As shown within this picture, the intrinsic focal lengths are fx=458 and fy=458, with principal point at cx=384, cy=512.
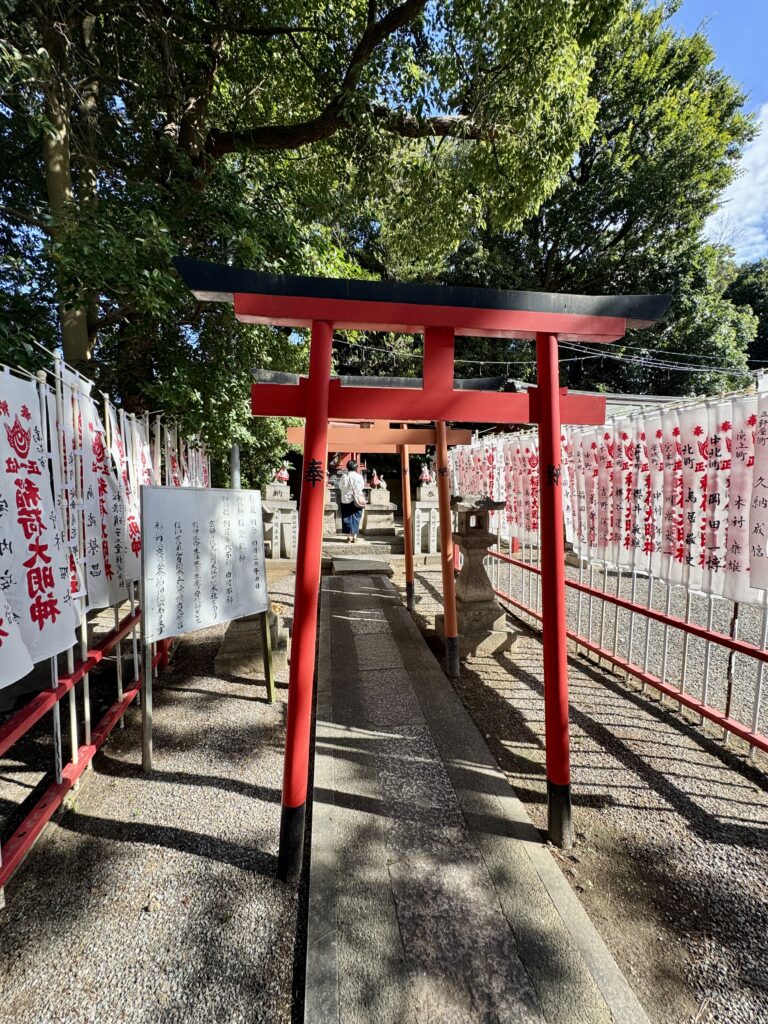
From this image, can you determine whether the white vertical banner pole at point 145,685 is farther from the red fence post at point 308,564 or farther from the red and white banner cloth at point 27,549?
the red fence post at point 308,564

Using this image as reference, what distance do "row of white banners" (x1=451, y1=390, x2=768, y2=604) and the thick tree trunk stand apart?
16.6 feet

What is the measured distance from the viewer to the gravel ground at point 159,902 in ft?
5.62

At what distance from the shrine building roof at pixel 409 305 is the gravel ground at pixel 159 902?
2.76 meters

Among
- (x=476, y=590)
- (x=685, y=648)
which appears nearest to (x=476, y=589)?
(x=476, y=590)

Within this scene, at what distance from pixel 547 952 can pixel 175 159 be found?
7.17 metres

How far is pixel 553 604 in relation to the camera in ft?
8.37

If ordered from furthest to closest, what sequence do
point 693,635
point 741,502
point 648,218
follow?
point 648,218 < point 693,635 < point 741,502

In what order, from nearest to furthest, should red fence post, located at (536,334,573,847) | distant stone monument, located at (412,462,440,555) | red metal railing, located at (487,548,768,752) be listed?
red fence post, located at (536,334,573,847), red metal railing, located at (487,548,768,752), distant stone monument, located at (412,462,440,555)

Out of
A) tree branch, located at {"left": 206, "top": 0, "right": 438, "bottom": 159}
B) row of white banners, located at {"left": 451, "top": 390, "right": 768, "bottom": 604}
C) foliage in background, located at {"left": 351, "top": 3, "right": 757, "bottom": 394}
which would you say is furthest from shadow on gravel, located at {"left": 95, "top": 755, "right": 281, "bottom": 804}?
foliage in background, located at {"left": 351, "top": 3, "right": 757, "bottom": 394}

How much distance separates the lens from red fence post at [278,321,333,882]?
2299 mm

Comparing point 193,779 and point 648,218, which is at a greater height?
point 648,218

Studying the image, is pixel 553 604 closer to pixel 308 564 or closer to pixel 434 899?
pixel 308 564

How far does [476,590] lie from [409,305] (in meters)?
3.66

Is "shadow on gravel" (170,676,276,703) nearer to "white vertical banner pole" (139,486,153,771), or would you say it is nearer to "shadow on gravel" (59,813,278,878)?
"white vertical banner pole" (139,486,153,771)
